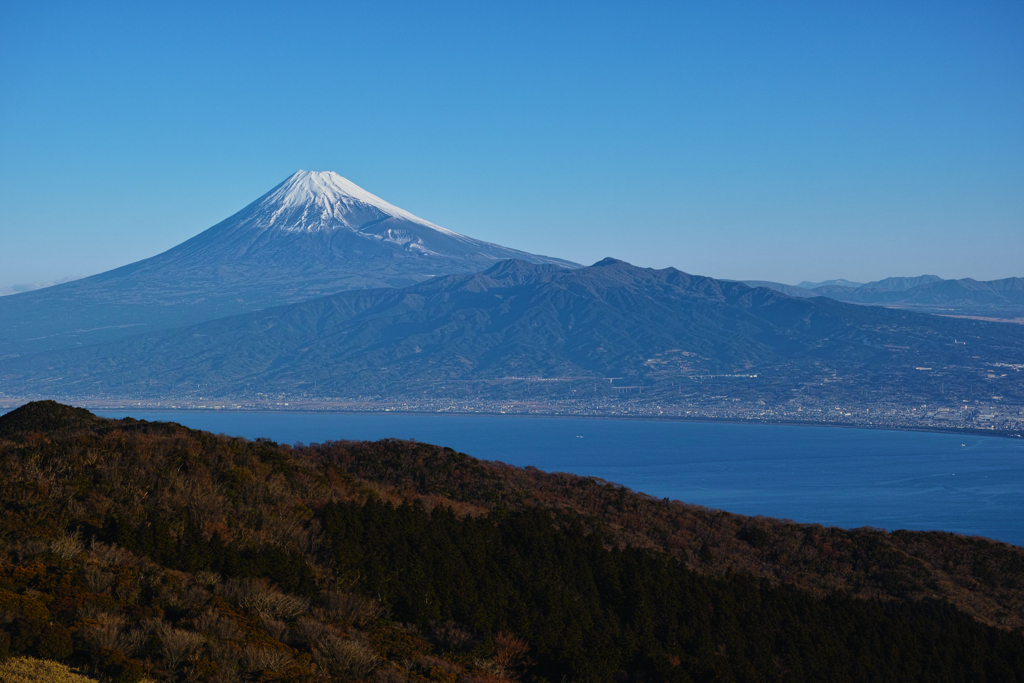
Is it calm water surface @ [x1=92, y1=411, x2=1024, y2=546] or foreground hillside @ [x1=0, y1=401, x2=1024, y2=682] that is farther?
calm water surface @ [x1=92, y1=411, x2=1024, y2=546]

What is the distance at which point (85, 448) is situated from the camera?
23797 mm

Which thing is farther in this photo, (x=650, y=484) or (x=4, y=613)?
(x=650, y=484)

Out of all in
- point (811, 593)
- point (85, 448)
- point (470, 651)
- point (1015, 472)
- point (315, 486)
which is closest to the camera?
point (470, 651)

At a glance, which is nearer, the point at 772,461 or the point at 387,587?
the point at 387,587

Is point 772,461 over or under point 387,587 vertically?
under

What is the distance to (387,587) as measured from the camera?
66.1ft

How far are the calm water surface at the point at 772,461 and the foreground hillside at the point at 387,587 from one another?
55891 millimetres

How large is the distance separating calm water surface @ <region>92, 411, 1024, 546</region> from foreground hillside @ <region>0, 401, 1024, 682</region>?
55891 mm

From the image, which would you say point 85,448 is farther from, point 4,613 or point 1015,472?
point 1015,472

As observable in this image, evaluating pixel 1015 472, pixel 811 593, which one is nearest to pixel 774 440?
pixel 1015 472

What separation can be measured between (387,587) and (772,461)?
122 meters

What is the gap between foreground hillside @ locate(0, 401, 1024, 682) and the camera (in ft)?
48.1

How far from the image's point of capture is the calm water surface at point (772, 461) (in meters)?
93.4

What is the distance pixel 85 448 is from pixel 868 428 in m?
180
